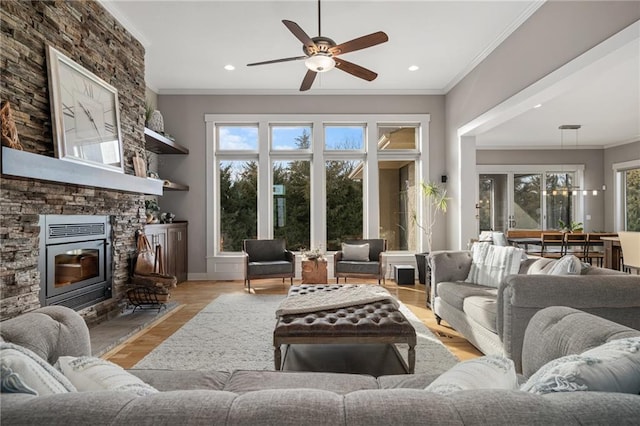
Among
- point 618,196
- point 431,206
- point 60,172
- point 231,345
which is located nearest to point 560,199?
point 618,196

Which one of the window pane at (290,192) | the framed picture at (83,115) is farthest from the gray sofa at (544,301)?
the window pane at (290,192)

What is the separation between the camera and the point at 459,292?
3.24 m

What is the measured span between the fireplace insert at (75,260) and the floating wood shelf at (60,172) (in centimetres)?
38

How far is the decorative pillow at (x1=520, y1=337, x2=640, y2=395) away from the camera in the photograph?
2.97ft

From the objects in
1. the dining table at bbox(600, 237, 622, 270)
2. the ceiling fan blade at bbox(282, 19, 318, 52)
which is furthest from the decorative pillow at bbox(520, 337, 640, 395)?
the dining table at bbox(600, 237, 622, 270)

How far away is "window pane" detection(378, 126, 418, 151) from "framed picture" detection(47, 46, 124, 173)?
4364 mm

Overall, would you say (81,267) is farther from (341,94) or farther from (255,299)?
(341,94)

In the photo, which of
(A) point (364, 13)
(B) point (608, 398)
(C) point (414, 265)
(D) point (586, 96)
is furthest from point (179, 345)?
(D) point (586, 96)

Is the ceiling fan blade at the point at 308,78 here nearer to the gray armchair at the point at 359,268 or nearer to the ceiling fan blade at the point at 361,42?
the ceiling fan blade at the point at 361,42

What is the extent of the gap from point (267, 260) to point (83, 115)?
3328 mm

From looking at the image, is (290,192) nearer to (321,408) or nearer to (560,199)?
(321,408)

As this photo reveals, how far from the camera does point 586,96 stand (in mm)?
5598

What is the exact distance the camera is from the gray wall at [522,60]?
291cm

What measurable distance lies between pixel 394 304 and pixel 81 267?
304 cm
